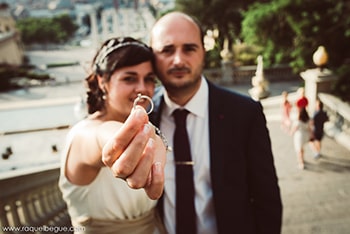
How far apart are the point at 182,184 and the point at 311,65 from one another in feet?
43.4

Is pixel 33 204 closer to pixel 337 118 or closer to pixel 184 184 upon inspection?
pixel 184 184

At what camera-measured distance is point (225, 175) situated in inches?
91.0

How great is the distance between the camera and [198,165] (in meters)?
2.36

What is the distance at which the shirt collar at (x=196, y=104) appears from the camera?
93.4 inches

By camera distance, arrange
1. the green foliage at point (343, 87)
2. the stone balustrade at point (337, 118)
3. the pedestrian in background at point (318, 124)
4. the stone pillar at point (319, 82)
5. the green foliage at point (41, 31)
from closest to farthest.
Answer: the pedestrian in background at point (318, 124), the stone balustrade at point (337, 118), the green foliage at point (343, 87), the stone pillar at point (319, 82), the green foliage at point (41, 31)

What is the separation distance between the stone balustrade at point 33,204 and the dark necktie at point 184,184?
1.98 m

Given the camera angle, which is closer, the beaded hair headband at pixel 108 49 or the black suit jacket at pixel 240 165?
the beaded hair headband at pixel 108 49

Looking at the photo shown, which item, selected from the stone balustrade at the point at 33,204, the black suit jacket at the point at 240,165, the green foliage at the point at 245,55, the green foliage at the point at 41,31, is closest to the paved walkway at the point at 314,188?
the black suit jacket at the point at 240,165

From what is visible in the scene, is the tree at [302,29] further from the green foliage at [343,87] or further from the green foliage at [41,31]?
the green foliage at [41,31]

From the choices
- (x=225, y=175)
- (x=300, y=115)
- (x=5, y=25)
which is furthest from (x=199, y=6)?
(x=5, y=25)

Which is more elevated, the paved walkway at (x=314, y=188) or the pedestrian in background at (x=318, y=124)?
the pedestrian in background at (x=318, y=124)

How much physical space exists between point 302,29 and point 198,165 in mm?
12764

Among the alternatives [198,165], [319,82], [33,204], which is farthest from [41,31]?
[198,165]

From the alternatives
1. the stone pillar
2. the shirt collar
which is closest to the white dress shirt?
the shirt collar
